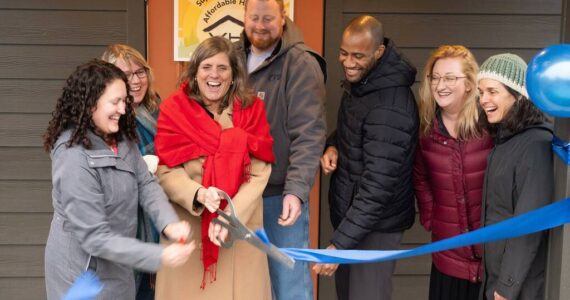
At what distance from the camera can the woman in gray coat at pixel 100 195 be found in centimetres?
277

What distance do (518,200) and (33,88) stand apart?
9.49 ft

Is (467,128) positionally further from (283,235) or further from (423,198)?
(283,235)

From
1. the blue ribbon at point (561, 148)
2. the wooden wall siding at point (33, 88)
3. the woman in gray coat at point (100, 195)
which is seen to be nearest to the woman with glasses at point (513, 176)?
the blue ribbon at point (561, 148)

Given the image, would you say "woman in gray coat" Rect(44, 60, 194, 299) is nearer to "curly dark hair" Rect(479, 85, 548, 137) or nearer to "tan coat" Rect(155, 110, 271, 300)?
"tan coat" Rect(155, 110, 271, 300)

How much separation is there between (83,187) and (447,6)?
102 inches

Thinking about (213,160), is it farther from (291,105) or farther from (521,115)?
(521,115)

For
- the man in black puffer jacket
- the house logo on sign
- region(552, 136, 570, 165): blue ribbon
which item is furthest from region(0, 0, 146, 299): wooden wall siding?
region(552, 136, 570, 165): blue ribbon

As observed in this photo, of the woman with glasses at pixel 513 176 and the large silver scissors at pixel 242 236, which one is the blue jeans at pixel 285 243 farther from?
the woman with glasses at pixel 513 176

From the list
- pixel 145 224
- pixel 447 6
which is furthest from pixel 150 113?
pixel 447 6

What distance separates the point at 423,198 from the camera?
3.67 meters

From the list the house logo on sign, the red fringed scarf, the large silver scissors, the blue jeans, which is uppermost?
the house logo on sign

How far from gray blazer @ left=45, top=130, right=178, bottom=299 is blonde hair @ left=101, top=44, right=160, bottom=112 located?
634 mm

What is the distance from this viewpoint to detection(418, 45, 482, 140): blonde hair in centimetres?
344

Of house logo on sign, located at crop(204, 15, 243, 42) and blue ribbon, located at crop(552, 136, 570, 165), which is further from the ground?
house logo on sign, located at crop(204, 15, 243, 42)
